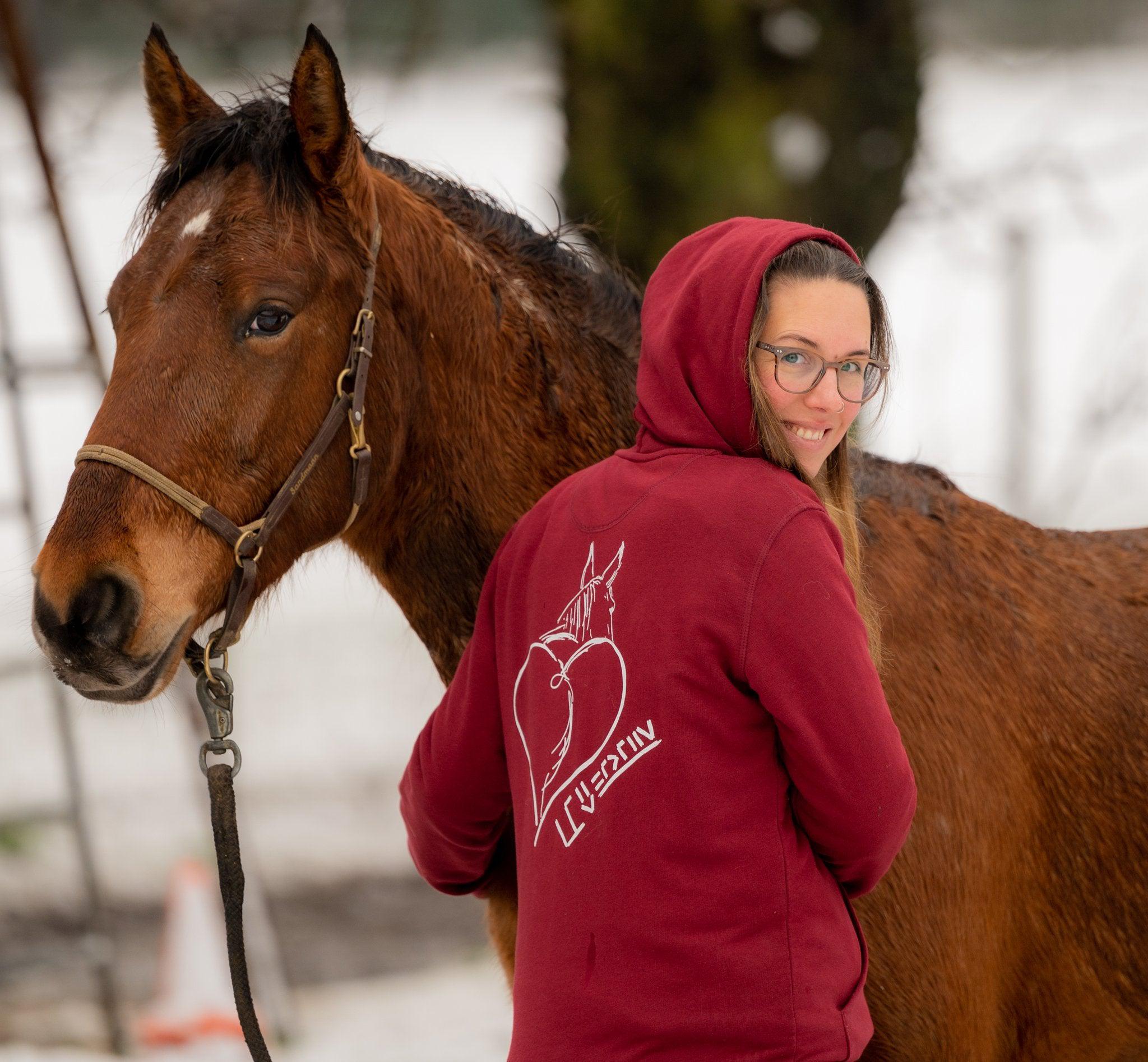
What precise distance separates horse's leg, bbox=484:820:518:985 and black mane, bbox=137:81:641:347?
38.2 inches

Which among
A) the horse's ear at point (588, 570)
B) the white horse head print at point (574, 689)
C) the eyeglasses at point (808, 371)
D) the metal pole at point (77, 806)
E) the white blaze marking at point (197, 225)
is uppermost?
the white blaze marking at point (197, 225)

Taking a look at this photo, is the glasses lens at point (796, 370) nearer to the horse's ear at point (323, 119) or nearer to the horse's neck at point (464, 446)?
the horse's neck at point (464, 446)

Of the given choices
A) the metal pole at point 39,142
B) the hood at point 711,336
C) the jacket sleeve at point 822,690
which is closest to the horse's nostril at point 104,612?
the hood at point 711,336

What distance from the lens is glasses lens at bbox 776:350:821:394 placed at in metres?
1.65

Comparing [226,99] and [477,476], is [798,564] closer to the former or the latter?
[477,476]

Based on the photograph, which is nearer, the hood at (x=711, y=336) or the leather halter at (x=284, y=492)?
the hood at (x=711, y=336)

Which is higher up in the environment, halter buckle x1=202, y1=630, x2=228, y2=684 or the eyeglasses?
the eyeglasses

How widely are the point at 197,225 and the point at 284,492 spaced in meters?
0.45

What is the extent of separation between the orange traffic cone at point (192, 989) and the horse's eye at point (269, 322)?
122 inches

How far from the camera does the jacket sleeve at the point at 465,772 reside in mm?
1883

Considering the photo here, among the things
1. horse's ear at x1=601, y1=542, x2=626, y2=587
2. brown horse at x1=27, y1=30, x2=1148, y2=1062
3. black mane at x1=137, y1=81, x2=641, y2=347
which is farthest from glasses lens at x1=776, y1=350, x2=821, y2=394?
black mane at x1=137, y1=81, x2=641, y2=347

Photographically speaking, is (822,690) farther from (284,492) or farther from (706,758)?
(284,492)

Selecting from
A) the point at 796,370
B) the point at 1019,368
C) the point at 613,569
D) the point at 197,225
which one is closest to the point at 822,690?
the point at 613,569

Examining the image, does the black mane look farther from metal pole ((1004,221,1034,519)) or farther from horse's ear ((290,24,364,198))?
metal pole ((1004,221,1034,519))
